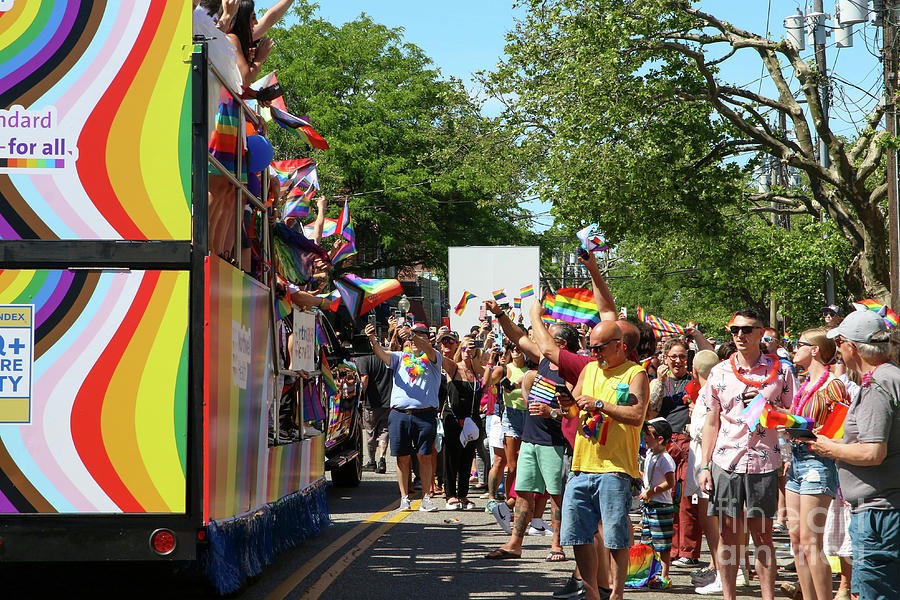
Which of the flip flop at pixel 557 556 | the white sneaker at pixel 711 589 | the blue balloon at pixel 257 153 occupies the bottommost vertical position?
the white sneaker at pixel 711 589

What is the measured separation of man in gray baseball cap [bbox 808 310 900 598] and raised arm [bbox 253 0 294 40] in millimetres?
4504

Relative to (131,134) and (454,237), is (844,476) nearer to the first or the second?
(131,134)

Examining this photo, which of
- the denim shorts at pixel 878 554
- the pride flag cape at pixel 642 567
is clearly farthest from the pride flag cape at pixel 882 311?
the pride flag cape at pixel 642 567

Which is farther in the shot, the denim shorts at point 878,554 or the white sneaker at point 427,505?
the white sneaker at point 427,505

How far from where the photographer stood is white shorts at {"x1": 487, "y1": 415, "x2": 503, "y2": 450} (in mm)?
11953

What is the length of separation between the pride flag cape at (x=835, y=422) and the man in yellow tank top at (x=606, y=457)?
1090 mm

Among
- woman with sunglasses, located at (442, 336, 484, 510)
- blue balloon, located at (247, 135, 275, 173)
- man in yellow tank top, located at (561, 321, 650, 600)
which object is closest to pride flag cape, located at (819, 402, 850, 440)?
man in yellow tank top, located at (561, 321, 650, 600)

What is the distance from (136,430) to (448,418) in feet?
27.2

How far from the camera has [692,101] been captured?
2366cm

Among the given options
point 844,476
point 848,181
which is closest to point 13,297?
point 844,476

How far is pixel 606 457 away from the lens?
6.80m

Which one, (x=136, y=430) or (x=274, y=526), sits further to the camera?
(x=274, y=526)

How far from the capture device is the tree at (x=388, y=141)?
3897 centimetres

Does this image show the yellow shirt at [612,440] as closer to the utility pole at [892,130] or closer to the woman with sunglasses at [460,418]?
the woman with sunglasses at [460,418]
